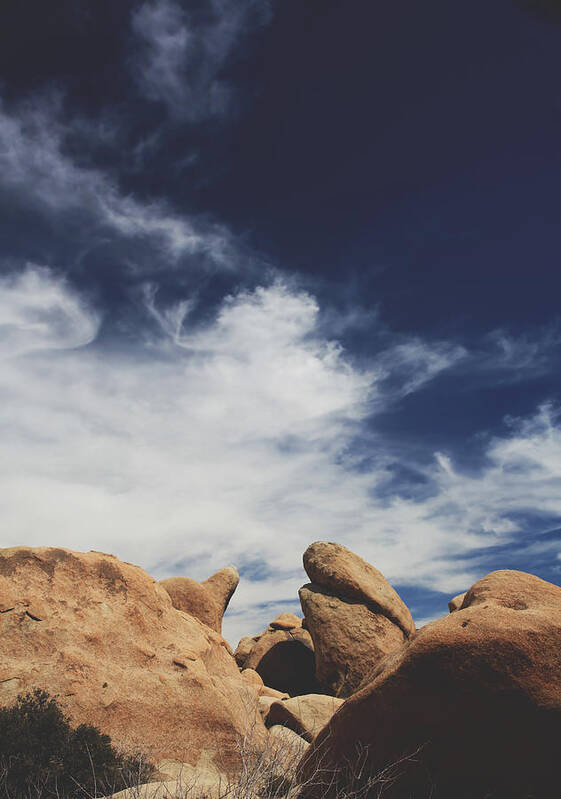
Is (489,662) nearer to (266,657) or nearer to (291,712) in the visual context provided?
(291,712)

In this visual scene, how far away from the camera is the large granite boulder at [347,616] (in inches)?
763

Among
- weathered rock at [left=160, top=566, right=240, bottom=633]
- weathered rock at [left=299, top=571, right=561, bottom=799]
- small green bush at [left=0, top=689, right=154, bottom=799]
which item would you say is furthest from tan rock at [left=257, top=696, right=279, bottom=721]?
weathered rock at [left=160, top=566, right=240, bottom=633]

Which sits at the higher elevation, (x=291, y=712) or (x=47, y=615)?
(x=47, y=615)

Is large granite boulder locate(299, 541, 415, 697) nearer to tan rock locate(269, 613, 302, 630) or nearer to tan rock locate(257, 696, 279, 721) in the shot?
tan rock locate(257, 696, 279, 721)

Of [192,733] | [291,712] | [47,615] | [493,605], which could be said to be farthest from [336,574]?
[493,605]

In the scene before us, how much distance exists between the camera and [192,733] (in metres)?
10.3

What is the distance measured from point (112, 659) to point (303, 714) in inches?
230

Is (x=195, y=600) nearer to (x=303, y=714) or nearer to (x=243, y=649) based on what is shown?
(x=243, y=649)

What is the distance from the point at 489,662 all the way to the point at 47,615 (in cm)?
812

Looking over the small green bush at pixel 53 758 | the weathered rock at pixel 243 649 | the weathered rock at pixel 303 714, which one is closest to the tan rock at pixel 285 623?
the weathered rock at pixel 243 649

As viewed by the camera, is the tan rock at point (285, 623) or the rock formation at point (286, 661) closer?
the rock formation at point (286, 661)

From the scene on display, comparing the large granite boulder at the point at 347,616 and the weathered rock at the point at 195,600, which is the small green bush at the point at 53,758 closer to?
the large granite boulder at the point at 347,616

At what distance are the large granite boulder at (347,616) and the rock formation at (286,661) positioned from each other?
3393mm

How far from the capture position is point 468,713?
661 cm
